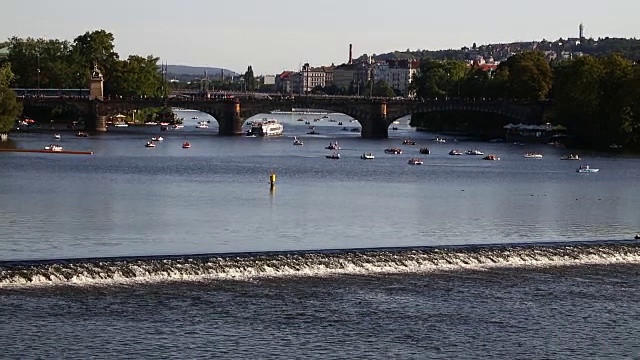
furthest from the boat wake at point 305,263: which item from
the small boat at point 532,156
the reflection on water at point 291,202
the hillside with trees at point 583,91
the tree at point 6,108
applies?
the tree at point 6,108

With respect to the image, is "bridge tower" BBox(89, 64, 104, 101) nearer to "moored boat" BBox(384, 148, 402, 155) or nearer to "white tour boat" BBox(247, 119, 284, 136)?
"white tour boat" BBox(247, 119, 284, 136)

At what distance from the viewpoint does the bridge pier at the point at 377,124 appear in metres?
136

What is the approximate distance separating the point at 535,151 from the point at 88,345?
282 ft

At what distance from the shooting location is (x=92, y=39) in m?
162

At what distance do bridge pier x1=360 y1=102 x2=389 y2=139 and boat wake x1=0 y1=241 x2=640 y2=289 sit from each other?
92850mm

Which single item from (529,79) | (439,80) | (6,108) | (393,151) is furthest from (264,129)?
(439,80)

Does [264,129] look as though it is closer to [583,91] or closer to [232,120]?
[232,120]

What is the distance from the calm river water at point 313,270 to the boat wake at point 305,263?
69 mm

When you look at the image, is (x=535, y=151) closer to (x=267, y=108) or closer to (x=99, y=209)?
(x=267, y=108)

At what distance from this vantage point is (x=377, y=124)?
448 feet

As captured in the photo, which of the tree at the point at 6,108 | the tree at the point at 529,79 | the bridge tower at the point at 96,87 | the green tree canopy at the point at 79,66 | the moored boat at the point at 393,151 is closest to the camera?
the tree at the point at 6,108

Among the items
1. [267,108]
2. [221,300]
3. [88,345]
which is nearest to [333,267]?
[221,300]

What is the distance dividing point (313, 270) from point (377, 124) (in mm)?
99648

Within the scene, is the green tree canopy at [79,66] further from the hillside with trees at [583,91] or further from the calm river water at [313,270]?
the calm river water at [313,270]
